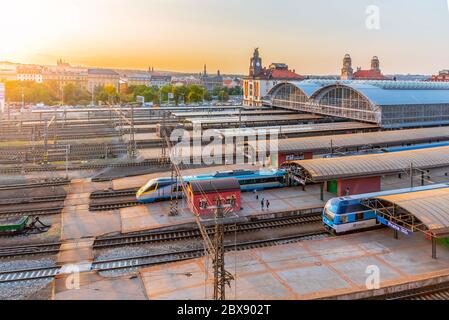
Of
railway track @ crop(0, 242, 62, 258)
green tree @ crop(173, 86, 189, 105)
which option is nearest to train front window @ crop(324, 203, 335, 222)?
railway track @ crop(0, 242, 62, 258)

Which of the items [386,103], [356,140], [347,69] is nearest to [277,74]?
[347,69]

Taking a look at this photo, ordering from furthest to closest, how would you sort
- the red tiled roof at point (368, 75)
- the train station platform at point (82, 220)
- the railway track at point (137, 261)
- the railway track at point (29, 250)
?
the red tiled roof at point (368, 75) < the train station platform at point (82, 220) < the railway track at point (29, 250) < the railway track at point (137, 261)

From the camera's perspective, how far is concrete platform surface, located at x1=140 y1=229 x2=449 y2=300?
1241cm

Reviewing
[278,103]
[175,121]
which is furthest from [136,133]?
[278,103]

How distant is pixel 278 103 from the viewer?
58906 mm

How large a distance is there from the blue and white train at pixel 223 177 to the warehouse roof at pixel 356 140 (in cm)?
398

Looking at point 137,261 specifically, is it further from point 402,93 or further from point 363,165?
point 402,93

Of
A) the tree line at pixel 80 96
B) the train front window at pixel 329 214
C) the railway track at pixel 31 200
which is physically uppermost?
the tree line at pixel 80 96

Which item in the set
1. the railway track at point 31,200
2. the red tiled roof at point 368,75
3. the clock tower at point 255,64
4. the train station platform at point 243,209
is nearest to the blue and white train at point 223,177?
the train station platform at point 243,209

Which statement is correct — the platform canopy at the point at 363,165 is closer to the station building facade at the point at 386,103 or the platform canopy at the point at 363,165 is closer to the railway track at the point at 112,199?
the railway track at the point at 112,199

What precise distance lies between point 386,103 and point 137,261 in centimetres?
3166

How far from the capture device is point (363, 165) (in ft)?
73.5

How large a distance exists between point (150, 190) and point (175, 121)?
30.2m

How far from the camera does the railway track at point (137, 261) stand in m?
14.1
